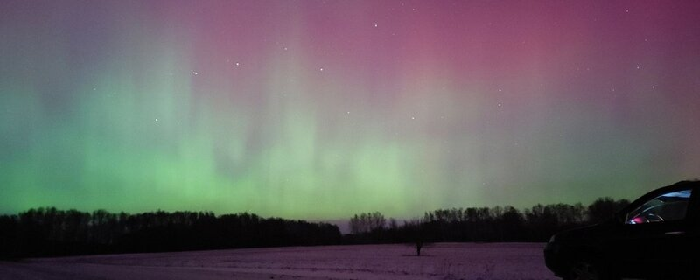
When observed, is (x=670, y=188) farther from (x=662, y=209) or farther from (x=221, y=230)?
(x=221, y=230)

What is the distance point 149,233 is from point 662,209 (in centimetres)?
12385

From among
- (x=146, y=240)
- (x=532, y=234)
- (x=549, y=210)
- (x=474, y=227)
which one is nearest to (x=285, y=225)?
(x=146, y=240)

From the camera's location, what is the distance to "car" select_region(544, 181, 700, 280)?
7035 mm

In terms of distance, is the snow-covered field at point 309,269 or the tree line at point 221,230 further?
the tree line at point 221,230

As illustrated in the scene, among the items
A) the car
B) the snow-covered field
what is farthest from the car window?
→ the snow-covered field

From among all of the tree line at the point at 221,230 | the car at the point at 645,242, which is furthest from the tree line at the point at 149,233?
the car at the point at 645,242

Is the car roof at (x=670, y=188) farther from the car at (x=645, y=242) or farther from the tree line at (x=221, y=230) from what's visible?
the tree line at (x=221, y=230)

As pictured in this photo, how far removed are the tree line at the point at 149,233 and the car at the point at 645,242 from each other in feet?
356

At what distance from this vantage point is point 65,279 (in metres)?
21.5

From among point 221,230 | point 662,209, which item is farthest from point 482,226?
point 662,209

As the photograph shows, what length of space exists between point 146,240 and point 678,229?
120265mm

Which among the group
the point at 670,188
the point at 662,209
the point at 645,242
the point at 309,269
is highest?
the point at 670,188

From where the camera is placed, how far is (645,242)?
7645mm

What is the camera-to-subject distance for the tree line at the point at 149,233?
105 metres
